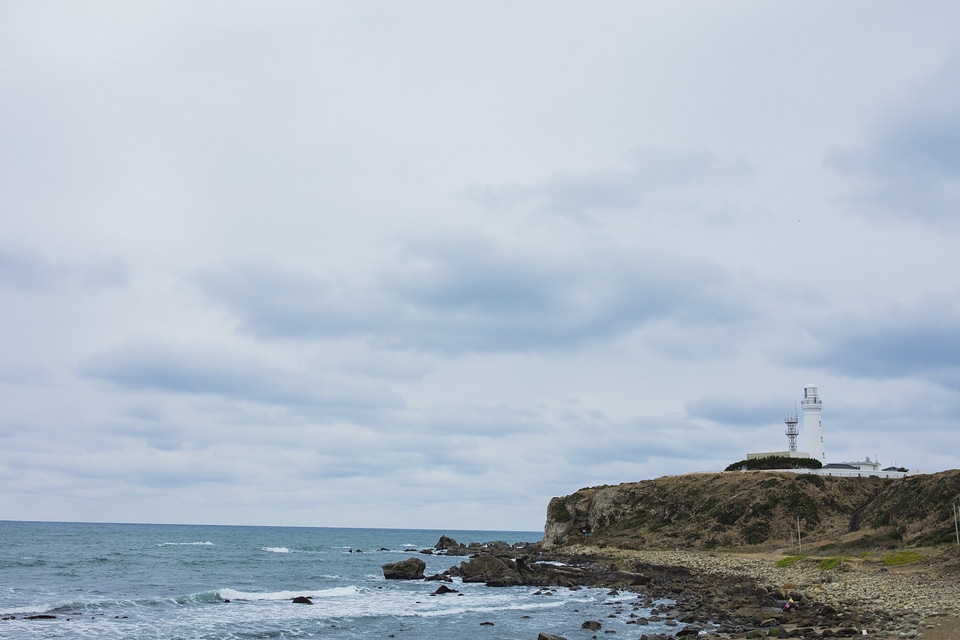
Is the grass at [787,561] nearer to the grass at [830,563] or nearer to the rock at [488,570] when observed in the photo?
the grass at [830,563]

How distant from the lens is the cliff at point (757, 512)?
193ft

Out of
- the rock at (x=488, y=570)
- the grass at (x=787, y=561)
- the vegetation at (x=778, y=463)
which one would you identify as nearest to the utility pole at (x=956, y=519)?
the grass at (x=787, y=561)

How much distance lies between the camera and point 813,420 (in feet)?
322

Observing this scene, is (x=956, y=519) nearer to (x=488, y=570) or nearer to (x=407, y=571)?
(x=488, y=570)

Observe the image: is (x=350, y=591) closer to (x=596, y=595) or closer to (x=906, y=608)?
(x=596, y=595)

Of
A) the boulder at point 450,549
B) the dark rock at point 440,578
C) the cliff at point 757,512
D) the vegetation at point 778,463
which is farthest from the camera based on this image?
the boulder at point 450,549

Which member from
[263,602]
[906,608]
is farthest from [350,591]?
[906,608]

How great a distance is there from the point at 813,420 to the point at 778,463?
959cm

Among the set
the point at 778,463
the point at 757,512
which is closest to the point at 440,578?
the point at 757,512

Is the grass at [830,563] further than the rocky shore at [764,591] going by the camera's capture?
Yes

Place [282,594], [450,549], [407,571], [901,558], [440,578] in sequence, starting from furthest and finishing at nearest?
[450,549] → [407,571] → [440,578] → [282,594] → [901,558]

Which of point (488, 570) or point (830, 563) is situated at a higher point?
point (830, 563)

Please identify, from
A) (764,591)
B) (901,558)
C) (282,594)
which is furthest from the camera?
(282,594)

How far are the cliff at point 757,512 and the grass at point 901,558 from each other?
14.8 ft
